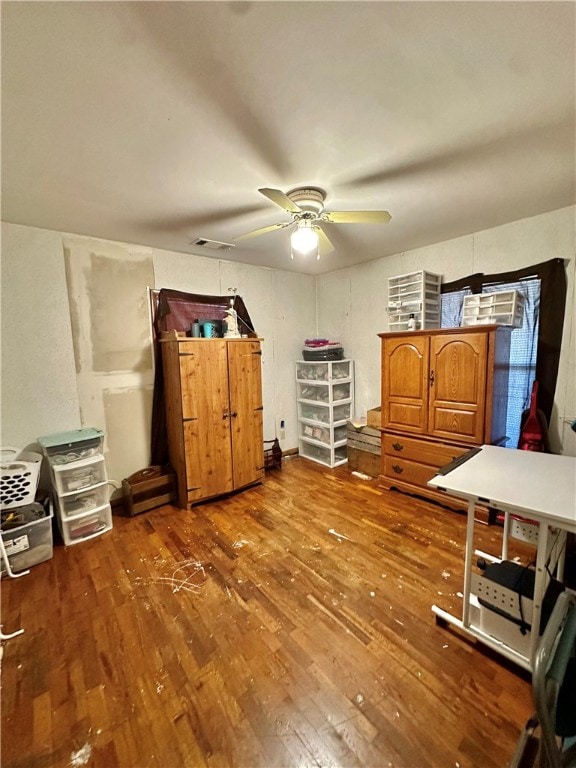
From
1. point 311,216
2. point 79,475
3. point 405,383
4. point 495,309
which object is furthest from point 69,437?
point 495,309

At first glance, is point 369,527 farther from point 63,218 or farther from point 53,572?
point 63,218

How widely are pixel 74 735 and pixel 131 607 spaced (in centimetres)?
64

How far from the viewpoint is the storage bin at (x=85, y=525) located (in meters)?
2.54

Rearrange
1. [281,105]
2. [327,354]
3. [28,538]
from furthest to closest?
[327,354]
[28,538]
[281,105]

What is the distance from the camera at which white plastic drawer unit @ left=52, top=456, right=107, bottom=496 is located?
249cm

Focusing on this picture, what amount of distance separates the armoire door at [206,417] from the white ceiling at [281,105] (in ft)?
4.03

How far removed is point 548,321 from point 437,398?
3.52 ft

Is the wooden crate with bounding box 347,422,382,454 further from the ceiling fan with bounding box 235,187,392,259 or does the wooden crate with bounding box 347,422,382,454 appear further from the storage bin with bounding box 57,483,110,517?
the storage bin with bounding box 57,483,110,517

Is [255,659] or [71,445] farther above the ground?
[71,445]

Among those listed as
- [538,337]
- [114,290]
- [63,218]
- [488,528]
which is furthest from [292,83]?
[488,528]

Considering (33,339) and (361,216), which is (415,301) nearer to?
(361,216)

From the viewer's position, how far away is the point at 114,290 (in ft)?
9.95

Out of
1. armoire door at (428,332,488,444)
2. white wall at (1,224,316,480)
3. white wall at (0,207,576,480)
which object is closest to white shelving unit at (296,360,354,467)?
white wall at (0,207,576,480)

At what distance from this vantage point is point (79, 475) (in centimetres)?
264
